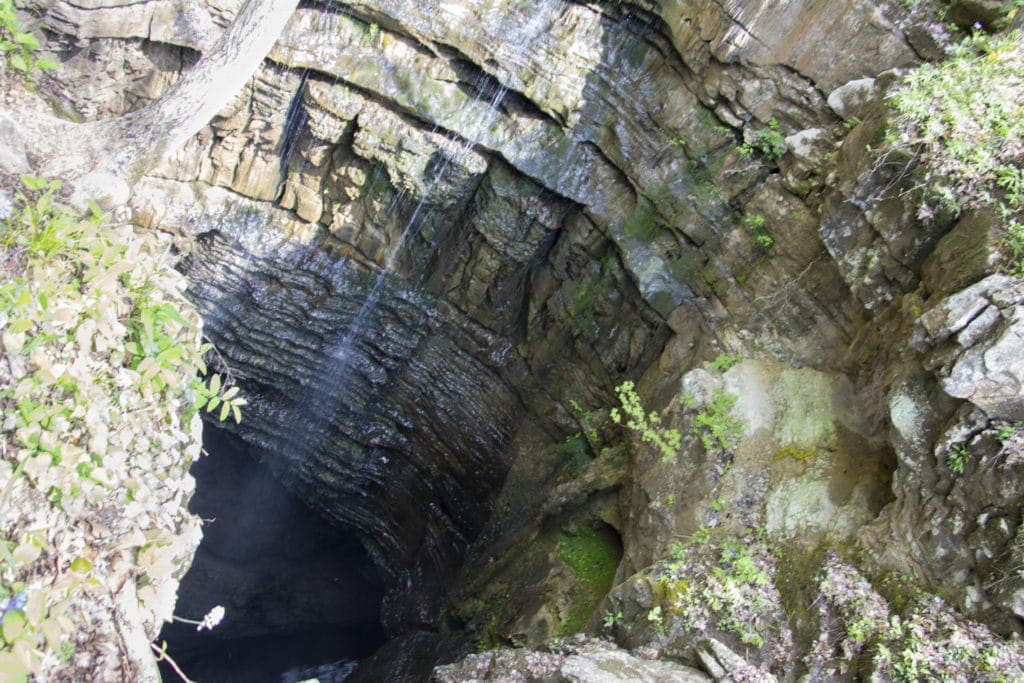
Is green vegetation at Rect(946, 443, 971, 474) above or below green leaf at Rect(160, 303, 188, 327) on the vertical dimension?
above

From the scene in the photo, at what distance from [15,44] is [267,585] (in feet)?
24.7

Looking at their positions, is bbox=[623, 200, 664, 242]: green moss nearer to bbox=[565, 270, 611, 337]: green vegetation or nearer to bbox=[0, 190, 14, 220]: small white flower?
bbox=[565, 270, 611, 337]: green vegetation

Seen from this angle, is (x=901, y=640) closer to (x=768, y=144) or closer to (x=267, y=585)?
(x=768, y=144)

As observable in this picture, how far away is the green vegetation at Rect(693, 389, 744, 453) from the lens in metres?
5.08

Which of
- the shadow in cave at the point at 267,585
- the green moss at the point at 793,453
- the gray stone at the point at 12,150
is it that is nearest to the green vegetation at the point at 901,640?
the green moss at the point at 793,453

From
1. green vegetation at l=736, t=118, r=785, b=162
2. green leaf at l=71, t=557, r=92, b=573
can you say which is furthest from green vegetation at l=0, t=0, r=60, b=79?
green vegetation at l=736, t=118, r=785, b=162

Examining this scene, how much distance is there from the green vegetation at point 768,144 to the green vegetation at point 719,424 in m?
2.18

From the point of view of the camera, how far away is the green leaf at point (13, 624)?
2662 mm

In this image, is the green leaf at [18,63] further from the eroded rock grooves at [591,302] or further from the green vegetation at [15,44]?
the eroded rock grooves at [591,302]

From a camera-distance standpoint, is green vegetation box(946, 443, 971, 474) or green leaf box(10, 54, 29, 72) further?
green leaf box(10, 54, 29, 72)

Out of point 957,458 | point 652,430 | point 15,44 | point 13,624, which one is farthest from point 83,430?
point 957,458

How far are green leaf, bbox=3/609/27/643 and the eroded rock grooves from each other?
236cm

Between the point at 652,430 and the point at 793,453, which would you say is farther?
the point at 652,430

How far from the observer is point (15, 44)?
19.1ft
